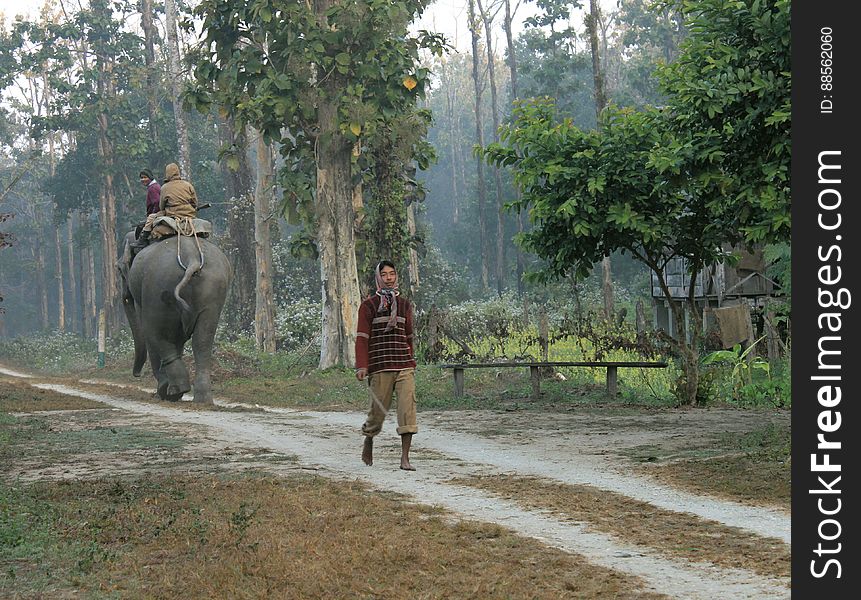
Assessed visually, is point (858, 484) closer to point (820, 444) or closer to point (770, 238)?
point (820, 444)

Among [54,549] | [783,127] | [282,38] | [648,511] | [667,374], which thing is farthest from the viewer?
[282,38]

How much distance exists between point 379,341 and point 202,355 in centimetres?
759

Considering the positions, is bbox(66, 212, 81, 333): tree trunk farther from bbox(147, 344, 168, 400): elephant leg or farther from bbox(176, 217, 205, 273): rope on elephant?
bbox(176, 217, 205, 273): rope on elephant

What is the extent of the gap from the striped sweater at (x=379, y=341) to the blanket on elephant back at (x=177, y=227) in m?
7.48

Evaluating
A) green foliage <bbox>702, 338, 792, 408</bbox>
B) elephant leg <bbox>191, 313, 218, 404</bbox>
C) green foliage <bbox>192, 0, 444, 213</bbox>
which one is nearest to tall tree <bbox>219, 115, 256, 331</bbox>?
green foliage <bbox>192, 0, 444, 213</bbox>

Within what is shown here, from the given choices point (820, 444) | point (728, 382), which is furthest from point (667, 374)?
point (820, 444)

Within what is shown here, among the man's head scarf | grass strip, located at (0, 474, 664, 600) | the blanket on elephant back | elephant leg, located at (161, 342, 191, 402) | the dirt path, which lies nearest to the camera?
grass strip, located at (0, 474, 664, 600)

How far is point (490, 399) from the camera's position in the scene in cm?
1875

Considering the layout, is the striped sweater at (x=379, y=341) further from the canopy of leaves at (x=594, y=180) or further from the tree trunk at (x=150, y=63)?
the tree trunk at (x=150, y=63)

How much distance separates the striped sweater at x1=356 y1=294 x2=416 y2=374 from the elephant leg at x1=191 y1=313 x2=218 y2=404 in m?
7.29

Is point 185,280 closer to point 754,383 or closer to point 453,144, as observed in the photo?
point 754,383

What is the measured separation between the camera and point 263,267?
32312 millimetres

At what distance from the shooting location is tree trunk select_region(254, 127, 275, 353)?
31844 mm

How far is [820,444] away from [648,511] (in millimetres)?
2451
